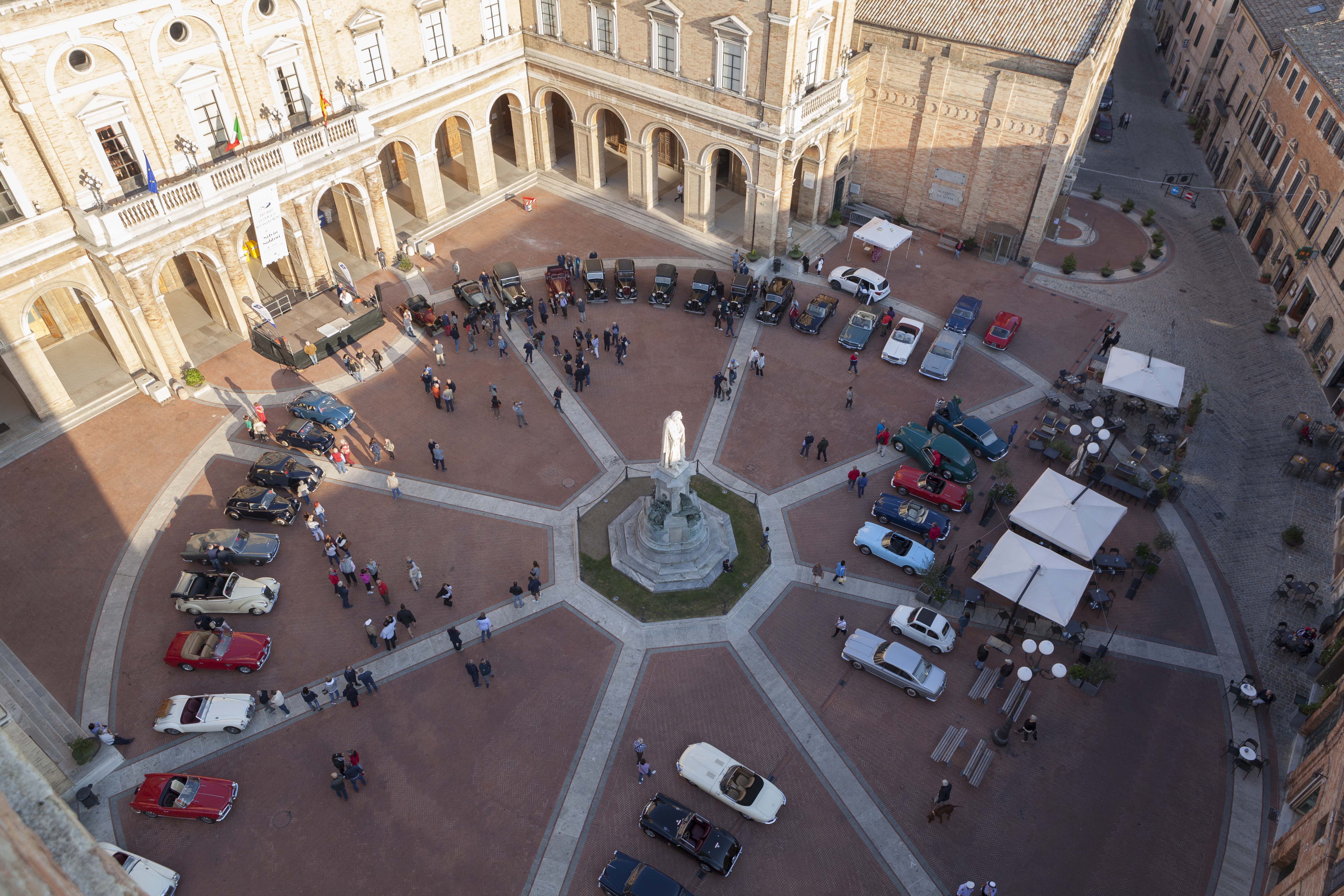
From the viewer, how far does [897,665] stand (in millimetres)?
26562

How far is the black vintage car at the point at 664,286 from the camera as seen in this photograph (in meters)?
41.8

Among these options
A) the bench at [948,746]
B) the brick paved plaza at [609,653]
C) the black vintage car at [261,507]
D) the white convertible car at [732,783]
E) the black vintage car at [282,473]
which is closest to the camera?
the brick paved plaza at [609,653]

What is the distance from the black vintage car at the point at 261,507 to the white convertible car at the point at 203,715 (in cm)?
742

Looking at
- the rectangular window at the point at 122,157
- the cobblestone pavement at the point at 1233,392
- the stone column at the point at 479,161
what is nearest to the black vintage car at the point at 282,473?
the rectangular window at the point at 122,157

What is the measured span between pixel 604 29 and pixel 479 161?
33.1 feet

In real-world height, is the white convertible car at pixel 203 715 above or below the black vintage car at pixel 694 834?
above

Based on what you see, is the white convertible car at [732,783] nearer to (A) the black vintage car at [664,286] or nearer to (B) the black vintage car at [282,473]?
(B) the black vintage car at [282,473]

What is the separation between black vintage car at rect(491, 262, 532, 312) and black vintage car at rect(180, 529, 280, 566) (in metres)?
16.6

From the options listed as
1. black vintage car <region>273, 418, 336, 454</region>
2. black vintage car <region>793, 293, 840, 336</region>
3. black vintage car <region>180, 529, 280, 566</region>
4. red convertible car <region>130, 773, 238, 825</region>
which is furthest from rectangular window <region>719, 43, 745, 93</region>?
red convertible car <region>130, 773, 238, 825</region>

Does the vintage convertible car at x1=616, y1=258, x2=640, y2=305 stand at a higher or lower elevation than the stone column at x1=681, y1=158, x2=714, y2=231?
lower

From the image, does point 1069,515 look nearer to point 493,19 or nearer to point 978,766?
point 978,766

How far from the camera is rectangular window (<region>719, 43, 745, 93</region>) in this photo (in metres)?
39.9

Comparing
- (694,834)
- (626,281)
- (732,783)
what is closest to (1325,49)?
(626,281)

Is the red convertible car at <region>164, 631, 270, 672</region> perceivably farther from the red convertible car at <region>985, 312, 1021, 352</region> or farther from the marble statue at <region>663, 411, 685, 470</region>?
the red convertible car at <region>985, 312, 1021, 352</region>
